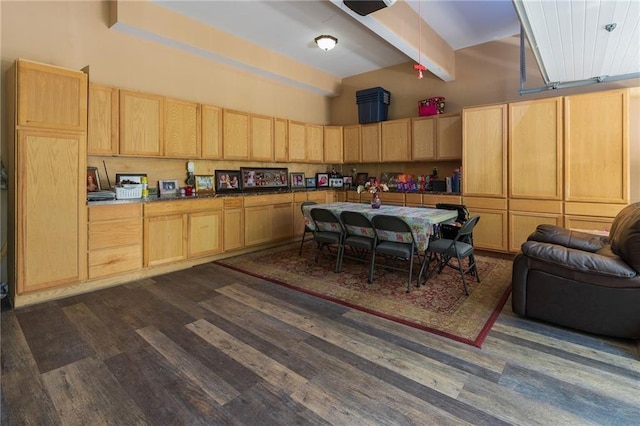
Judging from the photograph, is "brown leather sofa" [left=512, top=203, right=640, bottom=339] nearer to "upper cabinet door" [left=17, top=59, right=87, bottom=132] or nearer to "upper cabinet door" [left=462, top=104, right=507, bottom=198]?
"upper cabinet door" [left=462, top=104, right=507, bottom=198]

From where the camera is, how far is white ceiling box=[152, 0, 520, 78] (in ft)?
13.4

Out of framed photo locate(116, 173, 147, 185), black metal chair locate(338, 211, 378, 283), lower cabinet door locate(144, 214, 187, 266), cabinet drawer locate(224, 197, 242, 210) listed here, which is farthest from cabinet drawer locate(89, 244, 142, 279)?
black metal chair locate(338, 211, 378, 283)

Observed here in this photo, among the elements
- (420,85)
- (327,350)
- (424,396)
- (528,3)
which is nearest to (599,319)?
(424,396)

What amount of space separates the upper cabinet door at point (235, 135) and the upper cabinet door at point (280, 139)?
0.61 metres

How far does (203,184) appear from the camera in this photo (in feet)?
16.4

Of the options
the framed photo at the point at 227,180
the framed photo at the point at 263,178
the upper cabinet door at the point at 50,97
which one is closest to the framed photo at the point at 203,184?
the framed photo at the point at 227,180

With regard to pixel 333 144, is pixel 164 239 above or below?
below

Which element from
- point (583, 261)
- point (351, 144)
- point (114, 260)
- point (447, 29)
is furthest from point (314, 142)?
point (583, 261)

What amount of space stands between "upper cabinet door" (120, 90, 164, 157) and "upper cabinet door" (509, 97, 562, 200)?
4854 millimetres

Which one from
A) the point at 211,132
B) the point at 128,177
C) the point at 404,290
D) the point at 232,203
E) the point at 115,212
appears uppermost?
the point at 211,132

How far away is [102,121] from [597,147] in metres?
6.04

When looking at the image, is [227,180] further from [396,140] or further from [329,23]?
[396,140]

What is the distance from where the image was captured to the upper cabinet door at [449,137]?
5323 millimetres

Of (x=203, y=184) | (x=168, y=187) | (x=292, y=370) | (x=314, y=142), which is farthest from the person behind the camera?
(x=314, y=142)
